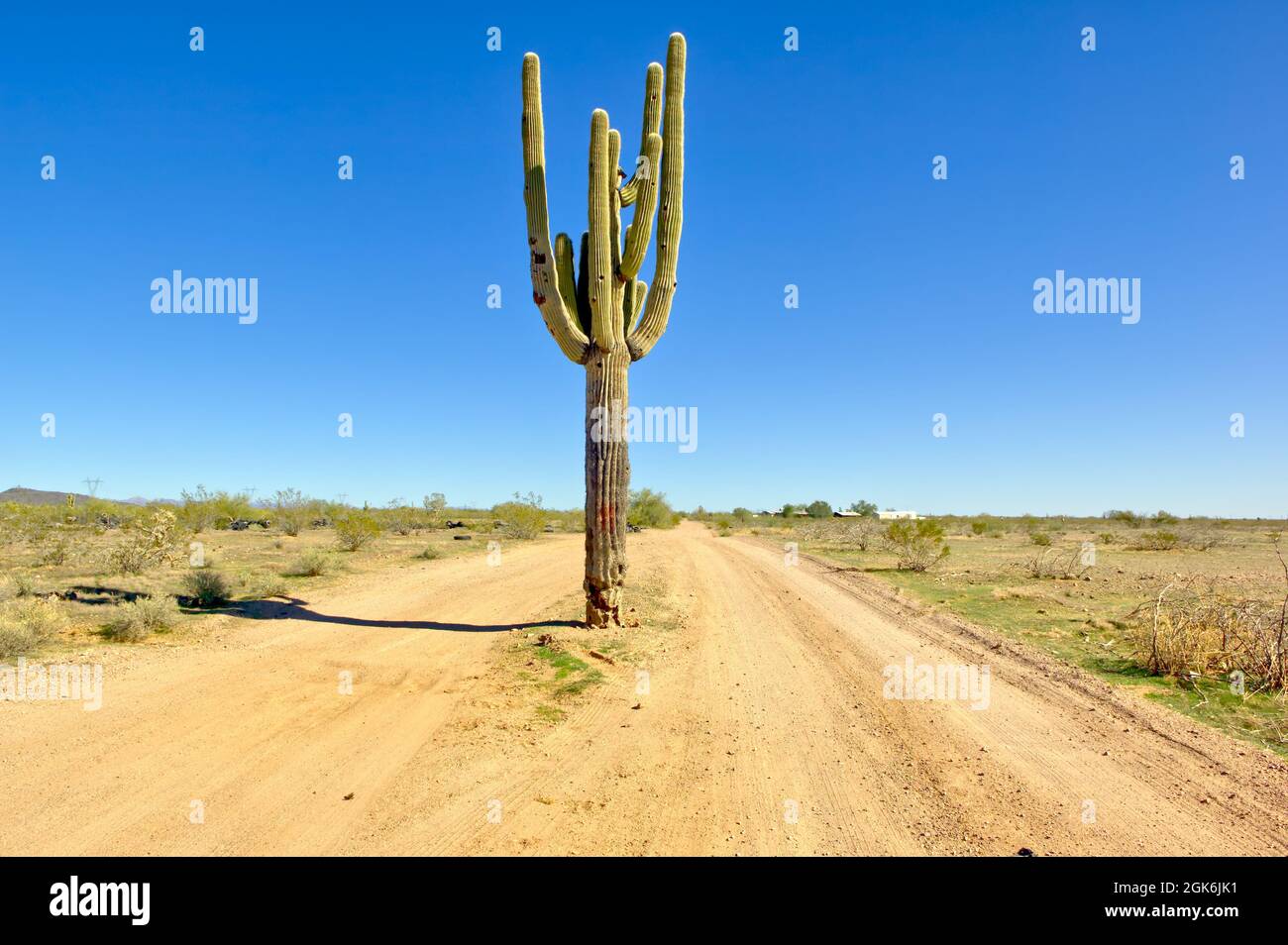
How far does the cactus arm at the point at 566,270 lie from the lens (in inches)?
381

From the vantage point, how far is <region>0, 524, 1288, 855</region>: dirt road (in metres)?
3.71

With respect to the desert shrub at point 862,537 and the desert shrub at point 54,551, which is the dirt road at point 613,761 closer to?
the desert shrub at point 54,551

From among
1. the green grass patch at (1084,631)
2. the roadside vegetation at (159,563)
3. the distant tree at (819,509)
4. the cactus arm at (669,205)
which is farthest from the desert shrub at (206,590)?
the distant tree at (819,509)

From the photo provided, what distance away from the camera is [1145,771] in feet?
15.3

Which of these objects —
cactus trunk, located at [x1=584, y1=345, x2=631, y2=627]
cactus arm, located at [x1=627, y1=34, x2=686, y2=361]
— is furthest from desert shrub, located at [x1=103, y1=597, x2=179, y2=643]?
cactus arm, located at [x1=627, y1=34, x2=686, y2=361]

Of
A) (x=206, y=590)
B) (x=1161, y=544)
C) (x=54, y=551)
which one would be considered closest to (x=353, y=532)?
(x=54, y=551)

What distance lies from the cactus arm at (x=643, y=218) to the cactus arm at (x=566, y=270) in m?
0.87

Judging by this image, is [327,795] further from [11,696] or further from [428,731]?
[11,696]

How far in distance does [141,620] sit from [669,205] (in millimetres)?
9355

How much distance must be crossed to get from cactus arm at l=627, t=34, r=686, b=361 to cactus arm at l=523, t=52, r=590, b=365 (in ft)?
3.50

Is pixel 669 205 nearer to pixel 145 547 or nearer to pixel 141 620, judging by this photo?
pixel 141 620
